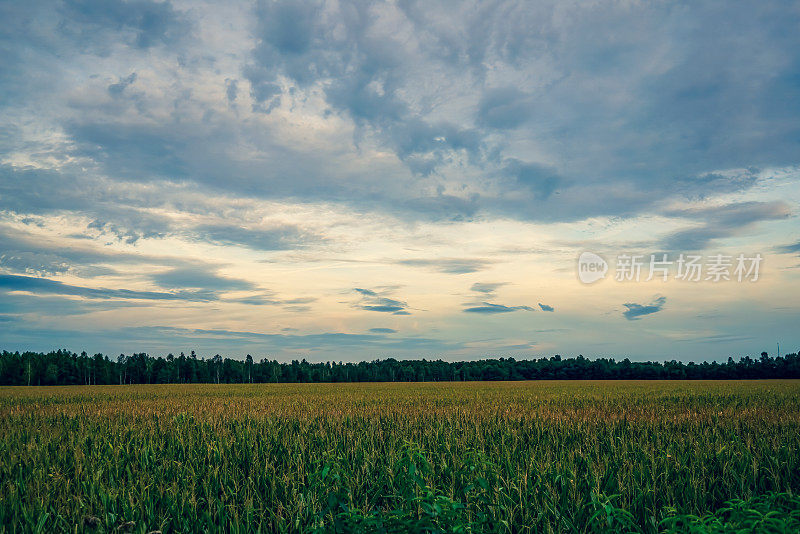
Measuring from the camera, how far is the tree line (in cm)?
9931

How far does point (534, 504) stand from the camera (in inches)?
200

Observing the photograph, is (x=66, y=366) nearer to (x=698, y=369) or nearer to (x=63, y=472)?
(x=63, y=472)

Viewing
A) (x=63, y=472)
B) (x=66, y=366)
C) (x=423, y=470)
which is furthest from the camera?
(x=66, y=366)

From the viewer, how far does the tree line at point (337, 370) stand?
326ft

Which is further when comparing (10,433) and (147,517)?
(10,433)

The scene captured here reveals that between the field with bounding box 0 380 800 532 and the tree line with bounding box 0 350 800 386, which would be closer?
the field with bounding box 0 380 800 532

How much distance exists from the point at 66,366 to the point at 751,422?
411ft

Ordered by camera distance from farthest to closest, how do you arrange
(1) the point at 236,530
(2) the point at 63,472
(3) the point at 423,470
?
(2) the point at 63,472, (3) the point at 423,470, (1) the point at 236,530

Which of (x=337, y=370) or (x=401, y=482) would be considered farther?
(x=337, y=370)

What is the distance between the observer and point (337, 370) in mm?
128500

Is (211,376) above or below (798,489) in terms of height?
below

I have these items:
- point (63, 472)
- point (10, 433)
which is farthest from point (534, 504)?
point (10, 433)

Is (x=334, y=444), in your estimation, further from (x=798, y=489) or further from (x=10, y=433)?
(x=10, y=433)

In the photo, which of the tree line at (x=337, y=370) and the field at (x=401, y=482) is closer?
the field at (x=401, y=482)
